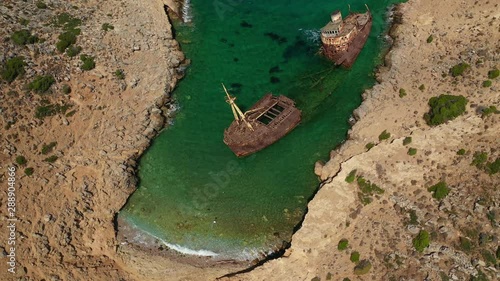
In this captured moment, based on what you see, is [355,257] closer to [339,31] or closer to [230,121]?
[230,121]

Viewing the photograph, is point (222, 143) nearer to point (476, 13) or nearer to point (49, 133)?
point (49, 133)

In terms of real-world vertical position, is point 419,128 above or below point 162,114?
above

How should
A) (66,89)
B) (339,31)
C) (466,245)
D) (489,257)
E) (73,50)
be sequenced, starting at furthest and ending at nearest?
1. (73,50)
2. (339,31)
3. (66,89)
4. (466,245)
5. (489,257)

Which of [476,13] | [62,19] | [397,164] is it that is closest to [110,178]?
[62,19]

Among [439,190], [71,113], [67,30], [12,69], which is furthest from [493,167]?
[12,69]

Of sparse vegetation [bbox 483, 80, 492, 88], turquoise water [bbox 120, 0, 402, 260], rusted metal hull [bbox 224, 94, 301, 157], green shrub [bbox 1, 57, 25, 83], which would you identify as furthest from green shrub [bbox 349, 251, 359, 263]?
green shrub [bbox 1, 57, 25, 83]

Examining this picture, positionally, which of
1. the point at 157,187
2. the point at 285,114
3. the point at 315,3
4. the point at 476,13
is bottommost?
the point at 157,187

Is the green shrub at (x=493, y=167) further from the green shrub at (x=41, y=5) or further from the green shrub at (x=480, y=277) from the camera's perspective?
the green shrub at (x=41, y=5)
